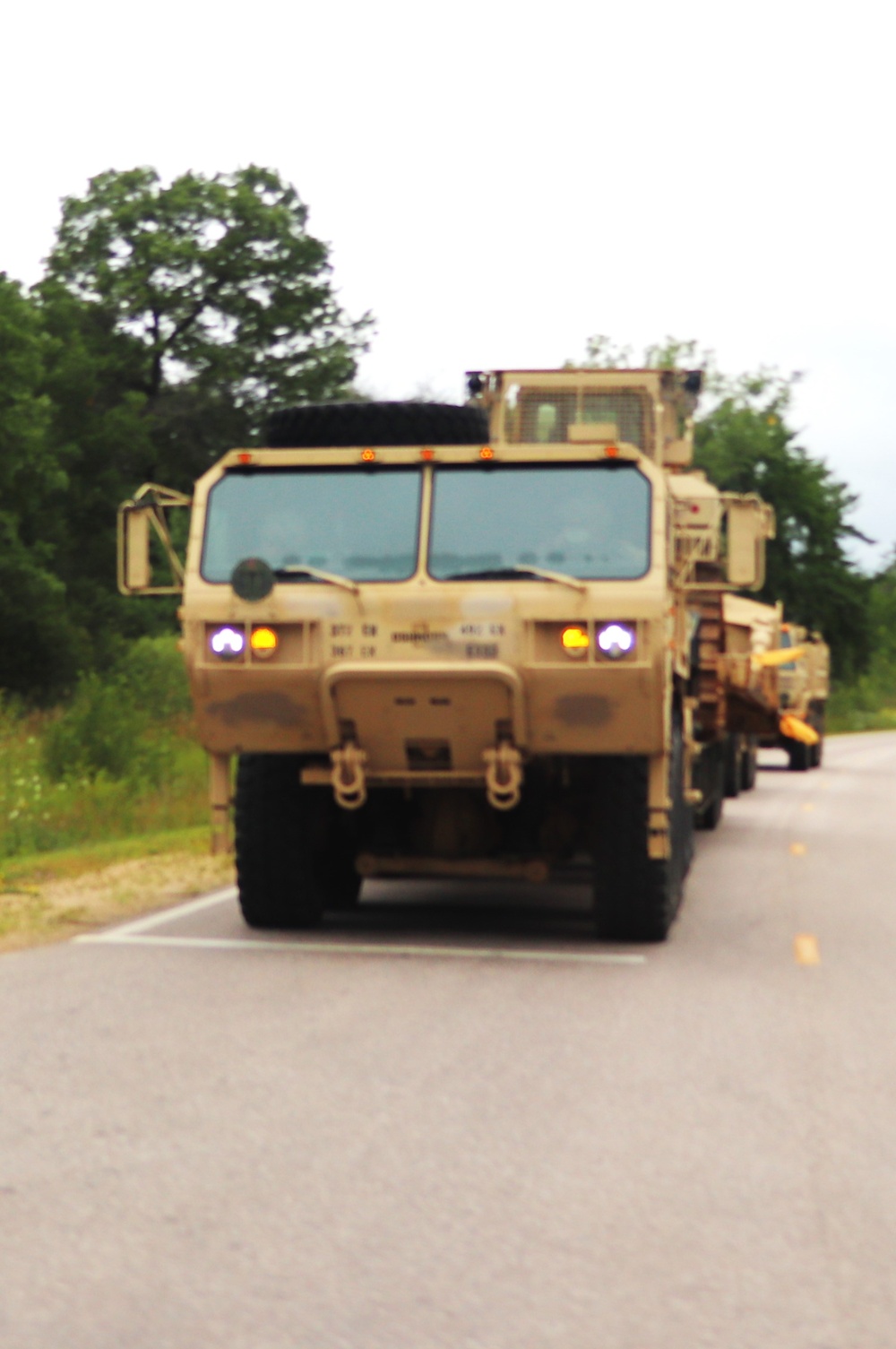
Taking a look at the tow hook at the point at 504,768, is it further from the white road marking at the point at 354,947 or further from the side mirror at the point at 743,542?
the side mirror at the point at 743,542

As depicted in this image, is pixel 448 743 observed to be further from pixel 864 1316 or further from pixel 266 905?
pixel 864 1316

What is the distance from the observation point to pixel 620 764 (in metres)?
11.3

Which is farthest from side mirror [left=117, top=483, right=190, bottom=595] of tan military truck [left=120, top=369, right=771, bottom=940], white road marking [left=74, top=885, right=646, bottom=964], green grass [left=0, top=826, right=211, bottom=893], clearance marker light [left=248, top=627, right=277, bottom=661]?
green grass [left=0, top=826, right=211, bottom=893]

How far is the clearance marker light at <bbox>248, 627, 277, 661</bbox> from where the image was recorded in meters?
11.0

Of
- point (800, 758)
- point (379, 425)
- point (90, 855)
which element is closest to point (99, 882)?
point (90, 855)

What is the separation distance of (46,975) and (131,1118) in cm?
323

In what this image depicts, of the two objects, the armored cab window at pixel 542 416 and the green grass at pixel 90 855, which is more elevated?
the armored cab window at pixel 542 416

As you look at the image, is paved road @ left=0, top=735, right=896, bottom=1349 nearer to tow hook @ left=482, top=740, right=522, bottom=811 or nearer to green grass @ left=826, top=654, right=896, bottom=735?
tow hook @ left=482, top=740, right=522, bottom=811

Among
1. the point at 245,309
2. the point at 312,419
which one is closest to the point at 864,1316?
the point at 312,419

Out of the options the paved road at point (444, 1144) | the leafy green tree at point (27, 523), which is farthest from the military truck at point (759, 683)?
the leafy green tree at point (27, 523)

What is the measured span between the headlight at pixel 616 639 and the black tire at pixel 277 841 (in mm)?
2051

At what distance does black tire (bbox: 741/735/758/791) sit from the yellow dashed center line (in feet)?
45.1

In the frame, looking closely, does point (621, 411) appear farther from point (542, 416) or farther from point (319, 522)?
point (319, 522)

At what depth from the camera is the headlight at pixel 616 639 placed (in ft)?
35.0
